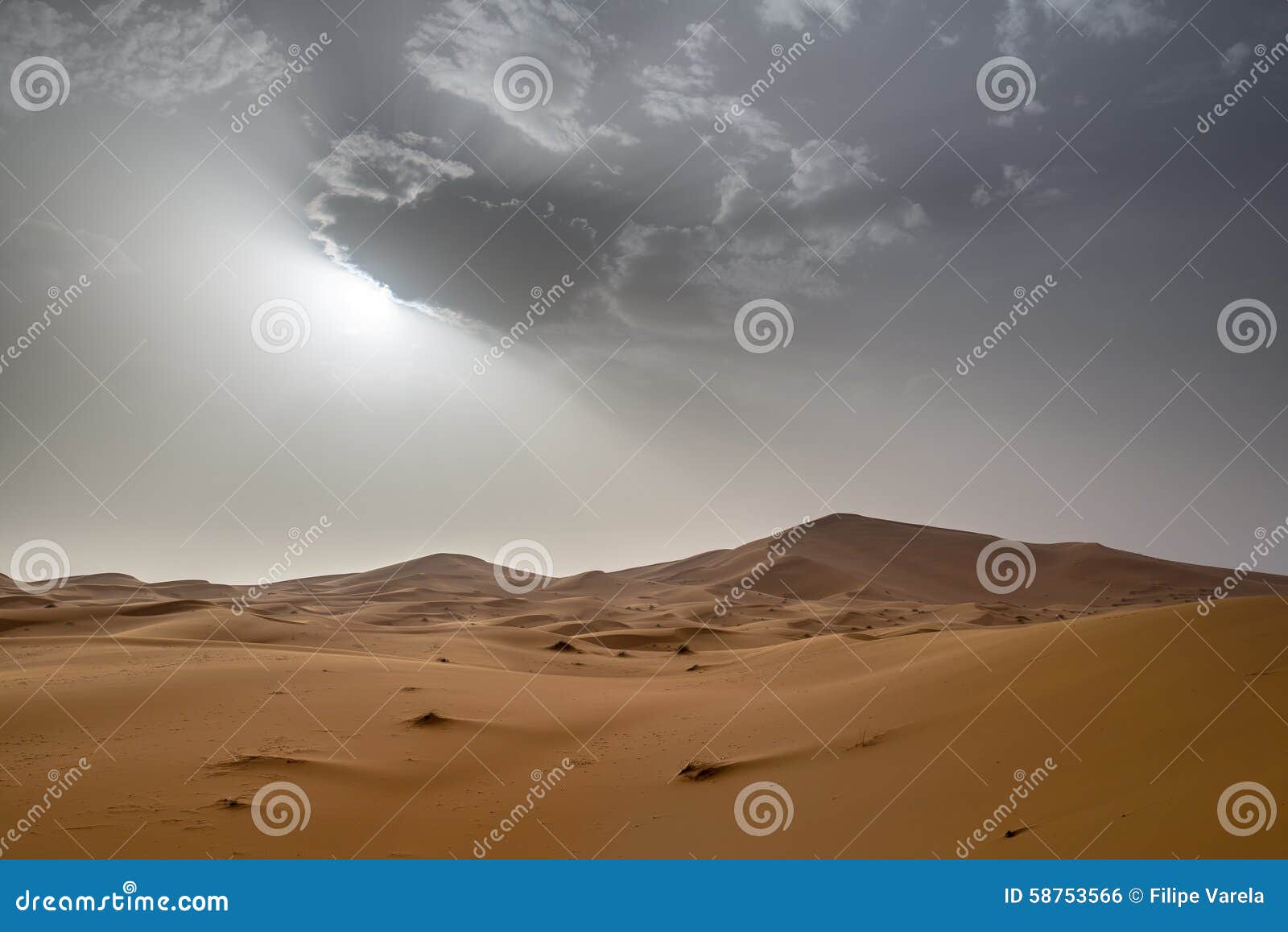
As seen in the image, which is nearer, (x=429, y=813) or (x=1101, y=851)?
(x=1101, y=851)

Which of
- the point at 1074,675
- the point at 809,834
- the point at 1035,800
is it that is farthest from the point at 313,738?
the point at 1074,675

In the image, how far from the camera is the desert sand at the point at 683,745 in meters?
4.90

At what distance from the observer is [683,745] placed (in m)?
7.64

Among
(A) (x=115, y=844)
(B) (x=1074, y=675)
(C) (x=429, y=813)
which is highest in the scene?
(B) (x=1074, y=675)

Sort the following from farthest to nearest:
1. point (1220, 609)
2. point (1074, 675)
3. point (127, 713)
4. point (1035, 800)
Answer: point (127, 713) < point (1220, 609) < point (1074, 675) < point (1035, 800)

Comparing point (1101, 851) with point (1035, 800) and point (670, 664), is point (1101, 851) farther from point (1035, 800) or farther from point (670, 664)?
point (670, 664)

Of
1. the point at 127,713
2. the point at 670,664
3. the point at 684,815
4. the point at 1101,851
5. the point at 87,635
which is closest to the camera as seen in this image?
the point at 1101,851

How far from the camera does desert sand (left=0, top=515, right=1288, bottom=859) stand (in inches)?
193

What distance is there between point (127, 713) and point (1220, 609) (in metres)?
12.6

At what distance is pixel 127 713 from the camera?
29.0 ft

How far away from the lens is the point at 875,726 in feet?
23.3

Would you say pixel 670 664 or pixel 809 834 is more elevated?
pixel 670 664


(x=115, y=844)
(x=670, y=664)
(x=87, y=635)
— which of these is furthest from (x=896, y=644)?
(x=87, y=635)

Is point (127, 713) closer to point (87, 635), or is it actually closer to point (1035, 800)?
point (1035, 800)
